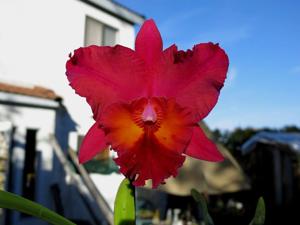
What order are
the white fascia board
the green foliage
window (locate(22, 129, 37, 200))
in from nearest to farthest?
the white fascia board
window (locate(22, 129, 37, 200))
the green foliage

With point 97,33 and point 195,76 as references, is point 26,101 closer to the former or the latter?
point 97,33

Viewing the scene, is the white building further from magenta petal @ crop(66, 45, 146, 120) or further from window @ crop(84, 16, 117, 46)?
magenta petal @ crop(66, 45, 146, 120)

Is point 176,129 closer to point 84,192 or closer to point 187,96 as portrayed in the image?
point 187,96

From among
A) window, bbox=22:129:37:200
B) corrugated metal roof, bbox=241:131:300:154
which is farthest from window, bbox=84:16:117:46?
corrugated metal roof, bbox=241:131:300:154

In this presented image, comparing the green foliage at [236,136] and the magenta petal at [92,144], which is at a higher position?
the green foliage at [236,136]

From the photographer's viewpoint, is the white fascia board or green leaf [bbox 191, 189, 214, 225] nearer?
green leaf [bbox 191, 189, 214, 225]

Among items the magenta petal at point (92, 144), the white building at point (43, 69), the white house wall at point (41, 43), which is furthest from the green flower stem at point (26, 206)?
the white house wall at point (41, 43)

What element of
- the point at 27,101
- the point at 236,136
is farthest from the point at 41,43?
the point at 236,136

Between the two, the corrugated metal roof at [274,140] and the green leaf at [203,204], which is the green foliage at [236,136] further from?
the green leaf at [203,204]
